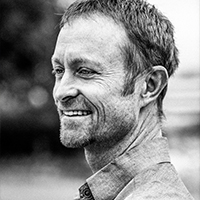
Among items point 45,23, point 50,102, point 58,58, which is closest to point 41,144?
point 50,102

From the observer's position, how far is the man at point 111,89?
2613 millimetres

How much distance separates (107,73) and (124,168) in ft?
1.52

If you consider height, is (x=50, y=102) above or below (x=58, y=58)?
above

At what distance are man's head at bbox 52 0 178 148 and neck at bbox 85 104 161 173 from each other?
0.09 ft

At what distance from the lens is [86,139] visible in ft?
8.58

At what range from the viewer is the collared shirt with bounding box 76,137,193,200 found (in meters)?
2.40

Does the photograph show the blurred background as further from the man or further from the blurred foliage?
the man

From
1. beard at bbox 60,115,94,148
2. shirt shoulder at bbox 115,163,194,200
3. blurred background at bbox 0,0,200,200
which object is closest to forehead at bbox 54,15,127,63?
beard at bbox 60,115,94,148

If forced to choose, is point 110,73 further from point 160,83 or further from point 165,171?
point 165,171

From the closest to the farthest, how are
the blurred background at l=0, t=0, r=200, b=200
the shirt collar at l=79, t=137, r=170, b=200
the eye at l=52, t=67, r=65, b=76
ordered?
1. the shirt collar at l=79, t=137, r=170, b=200
2. the eye at l=52, t=67, r=65, b=76
3. the blurred background at l=0, t=0, r=200, b=200

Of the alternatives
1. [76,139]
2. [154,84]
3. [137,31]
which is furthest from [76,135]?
[137,31]

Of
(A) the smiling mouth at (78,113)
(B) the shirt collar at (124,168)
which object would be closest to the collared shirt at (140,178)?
(B) the shirt collar at (124,168)

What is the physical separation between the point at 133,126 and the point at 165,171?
28cm

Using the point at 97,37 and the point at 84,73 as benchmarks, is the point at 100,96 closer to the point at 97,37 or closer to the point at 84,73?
the point at 84,73
